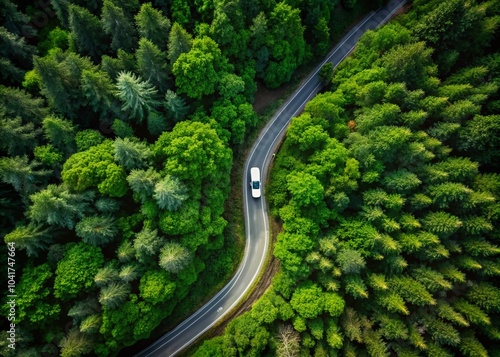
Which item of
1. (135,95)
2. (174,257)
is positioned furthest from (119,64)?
(174,257)

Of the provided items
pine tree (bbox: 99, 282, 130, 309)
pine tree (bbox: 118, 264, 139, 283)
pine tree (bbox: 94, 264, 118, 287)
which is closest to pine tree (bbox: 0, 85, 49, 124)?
pine tree (bbox: 94, 264, 118, 287)

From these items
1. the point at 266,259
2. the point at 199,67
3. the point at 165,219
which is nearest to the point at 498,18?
the point at 199,67

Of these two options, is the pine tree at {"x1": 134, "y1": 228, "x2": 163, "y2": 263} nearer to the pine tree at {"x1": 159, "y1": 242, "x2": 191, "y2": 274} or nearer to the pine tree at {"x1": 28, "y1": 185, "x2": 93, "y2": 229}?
the pine tree at {"x1": 159, "y1": 242, "x2": 191, "y2": 274}

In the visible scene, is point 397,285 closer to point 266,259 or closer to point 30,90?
point 266,259

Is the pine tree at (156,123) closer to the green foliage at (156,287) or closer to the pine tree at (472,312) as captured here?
the green foliage at (156,287)

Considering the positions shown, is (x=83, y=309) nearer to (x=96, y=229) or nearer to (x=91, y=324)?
(x=91, y=324)

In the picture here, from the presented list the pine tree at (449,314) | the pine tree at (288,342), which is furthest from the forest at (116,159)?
the pine tree at (449,314)
